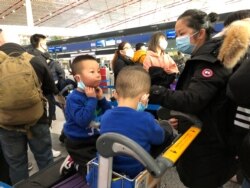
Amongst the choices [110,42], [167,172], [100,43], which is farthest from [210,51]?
[100,43]

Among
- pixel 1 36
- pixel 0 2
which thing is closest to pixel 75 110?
pixel 1 36

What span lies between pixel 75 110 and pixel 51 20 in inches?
574

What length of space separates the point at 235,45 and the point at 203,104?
34 cm

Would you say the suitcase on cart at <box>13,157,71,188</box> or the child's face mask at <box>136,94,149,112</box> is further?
the suitcase on cart at <box>13,157,71,188</box>

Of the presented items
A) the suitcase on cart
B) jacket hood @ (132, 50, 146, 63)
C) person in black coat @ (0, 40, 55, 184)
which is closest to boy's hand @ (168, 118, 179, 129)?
the suitcase on cart

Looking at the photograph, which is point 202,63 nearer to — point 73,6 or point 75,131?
point 75,131

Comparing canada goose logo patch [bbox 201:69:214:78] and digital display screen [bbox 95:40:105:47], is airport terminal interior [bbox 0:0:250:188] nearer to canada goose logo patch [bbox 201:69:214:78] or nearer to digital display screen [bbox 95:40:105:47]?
canada goose logo patch [bbox 201:69:214:78]

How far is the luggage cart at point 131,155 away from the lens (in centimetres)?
87

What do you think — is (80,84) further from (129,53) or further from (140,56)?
(129,53)

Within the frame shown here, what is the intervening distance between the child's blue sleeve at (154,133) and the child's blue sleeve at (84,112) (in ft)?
1.59

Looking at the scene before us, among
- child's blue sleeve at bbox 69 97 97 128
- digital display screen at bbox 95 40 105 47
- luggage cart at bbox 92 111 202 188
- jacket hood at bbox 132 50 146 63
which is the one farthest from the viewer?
digital display screen at bbox 95 40 105 47

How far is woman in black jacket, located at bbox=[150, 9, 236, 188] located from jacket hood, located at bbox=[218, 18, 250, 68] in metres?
0.05

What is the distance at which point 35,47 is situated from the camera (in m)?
3.55

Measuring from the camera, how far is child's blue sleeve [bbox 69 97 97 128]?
1551 millimetres
